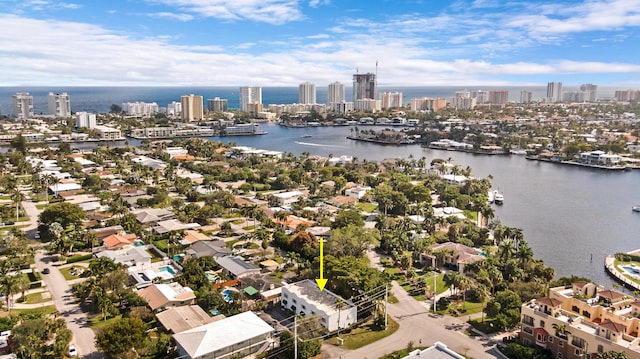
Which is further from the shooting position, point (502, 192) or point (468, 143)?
point (468, 143)

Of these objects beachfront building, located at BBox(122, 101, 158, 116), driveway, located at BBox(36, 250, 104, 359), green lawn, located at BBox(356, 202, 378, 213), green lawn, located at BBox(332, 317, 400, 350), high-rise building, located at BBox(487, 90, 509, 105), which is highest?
high-rise building, located at BBox(487, 90, 509, 105)

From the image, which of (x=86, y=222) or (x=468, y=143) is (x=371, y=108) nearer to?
(x=468, y=143)

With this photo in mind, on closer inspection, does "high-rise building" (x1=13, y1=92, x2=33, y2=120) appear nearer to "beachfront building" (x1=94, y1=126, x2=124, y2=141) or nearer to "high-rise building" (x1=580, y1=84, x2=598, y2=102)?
"beachfront building" (x1=94, y1=126, x2=124, y2=141)

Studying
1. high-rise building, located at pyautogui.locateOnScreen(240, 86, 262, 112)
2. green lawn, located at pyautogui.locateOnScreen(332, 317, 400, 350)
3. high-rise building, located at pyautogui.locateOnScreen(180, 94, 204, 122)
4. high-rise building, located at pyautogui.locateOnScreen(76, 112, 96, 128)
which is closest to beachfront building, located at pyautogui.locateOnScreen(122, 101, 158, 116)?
high-rise building, located at pyautogui.locateOnScreen(180, 94, 204, 122)

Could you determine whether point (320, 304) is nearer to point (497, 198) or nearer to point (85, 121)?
point (497, 198)

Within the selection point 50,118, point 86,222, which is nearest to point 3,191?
point 86,222

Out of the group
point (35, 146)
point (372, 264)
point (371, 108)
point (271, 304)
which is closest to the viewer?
point (271, 304)

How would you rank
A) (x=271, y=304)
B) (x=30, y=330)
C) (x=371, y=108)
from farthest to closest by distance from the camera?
(x=371, y=108) → (x=271, y=304) → (x=30, y=330)
